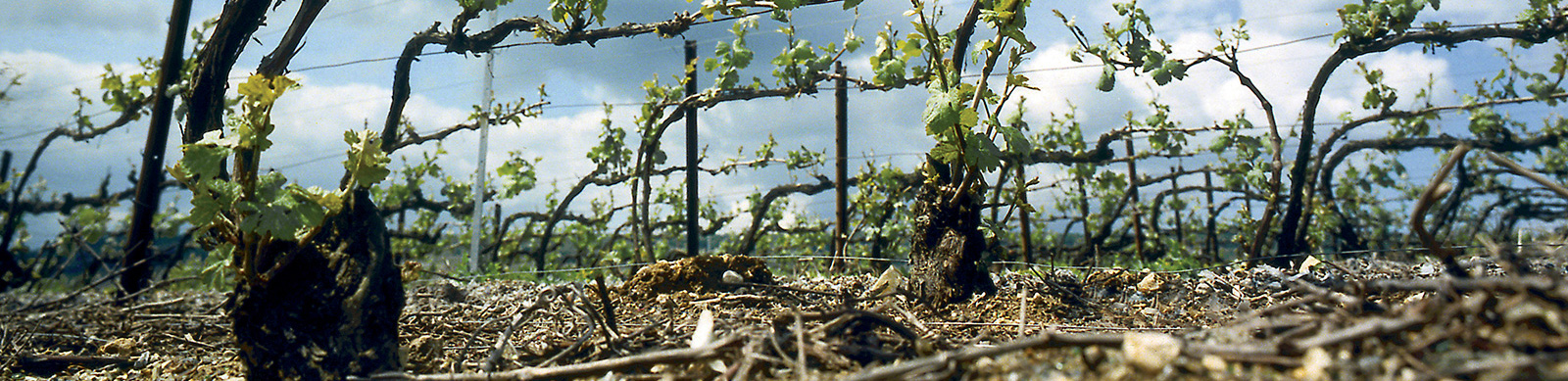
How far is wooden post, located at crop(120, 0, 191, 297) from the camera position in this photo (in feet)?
13.6

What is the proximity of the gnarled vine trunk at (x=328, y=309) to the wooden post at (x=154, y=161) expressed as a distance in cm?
284

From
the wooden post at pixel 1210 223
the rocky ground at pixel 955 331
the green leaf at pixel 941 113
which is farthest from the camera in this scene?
the wooden post at pixel 1210 223

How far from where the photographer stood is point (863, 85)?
211 inches

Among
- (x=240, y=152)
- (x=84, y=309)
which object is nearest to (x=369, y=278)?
(x=240, y=152)

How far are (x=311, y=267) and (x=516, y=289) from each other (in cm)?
192

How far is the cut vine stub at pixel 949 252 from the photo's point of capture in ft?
9.52

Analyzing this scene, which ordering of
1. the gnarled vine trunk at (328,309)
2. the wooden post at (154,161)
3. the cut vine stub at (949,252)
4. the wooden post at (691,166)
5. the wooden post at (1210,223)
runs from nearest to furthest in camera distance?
the gnarled vine trunk at (328,309)
the cut vine stub at (949,252)
the wooden post at (154,161)
the wooden post at (691,166)
the wooden post at (1210,223)

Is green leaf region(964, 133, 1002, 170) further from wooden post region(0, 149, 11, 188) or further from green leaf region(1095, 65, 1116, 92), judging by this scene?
wooden post region(0, 149, 11, 188)

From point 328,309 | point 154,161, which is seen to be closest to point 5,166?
point 154,161

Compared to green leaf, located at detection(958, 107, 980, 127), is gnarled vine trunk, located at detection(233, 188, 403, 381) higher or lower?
lower

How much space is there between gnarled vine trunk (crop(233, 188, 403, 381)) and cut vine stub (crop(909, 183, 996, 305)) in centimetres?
169

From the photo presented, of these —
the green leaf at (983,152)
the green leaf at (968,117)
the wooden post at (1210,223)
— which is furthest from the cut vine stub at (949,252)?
the wooden post at (1210,223)

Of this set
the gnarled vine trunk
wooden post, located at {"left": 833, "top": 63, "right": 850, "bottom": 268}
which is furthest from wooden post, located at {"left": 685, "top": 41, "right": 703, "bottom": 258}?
the gnarled vine trunk

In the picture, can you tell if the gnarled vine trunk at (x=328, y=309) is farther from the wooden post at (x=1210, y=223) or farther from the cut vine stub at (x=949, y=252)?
the wooden post at (x=1210, y=223)
